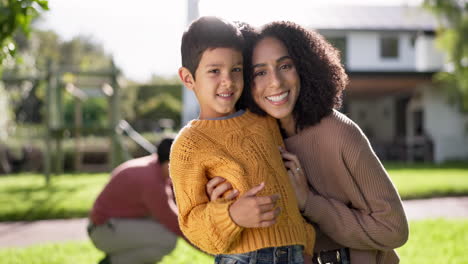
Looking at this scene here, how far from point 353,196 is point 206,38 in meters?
0.91

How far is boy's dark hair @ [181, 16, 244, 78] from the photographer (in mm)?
2033

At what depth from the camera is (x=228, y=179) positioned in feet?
6.31

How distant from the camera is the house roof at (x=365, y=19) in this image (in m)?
22.4

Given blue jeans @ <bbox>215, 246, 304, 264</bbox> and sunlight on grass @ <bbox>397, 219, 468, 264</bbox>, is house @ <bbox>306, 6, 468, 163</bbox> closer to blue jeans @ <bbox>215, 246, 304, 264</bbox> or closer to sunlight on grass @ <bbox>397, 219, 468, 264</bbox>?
sunlight on grass @ <bbox>397, 219, 468, 264</bbox>

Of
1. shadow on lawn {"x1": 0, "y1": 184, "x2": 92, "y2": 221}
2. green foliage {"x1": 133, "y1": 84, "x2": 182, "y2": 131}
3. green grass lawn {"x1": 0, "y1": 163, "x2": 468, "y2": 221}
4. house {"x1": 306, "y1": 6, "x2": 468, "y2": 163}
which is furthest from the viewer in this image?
green foliage {"x1": 133, "y1": 84, "x2": 182, "y2": 131}

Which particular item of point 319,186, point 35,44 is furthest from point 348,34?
point 35,44

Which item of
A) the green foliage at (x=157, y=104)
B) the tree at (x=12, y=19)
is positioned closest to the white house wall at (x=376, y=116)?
the green foliage at (x=157, y=104)

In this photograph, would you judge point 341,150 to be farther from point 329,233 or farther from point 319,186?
point 329,233

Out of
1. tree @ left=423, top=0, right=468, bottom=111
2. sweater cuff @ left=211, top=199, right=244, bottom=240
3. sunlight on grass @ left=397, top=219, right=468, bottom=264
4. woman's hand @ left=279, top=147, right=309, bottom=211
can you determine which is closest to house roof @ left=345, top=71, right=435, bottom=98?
tree @ left=423, top=0, right=468, bottom=111

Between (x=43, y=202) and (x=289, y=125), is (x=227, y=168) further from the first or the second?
(x=43, y=202)

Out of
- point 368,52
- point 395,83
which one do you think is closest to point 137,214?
point 395,83

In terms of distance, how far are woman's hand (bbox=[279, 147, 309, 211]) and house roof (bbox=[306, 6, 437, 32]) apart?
2055 centimetres

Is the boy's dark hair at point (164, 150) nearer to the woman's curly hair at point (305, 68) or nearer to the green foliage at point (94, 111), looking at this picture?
the woman's curly hair at point (305, 68)

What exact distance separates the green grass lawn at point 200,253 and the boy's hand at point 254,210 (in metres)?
3.20
